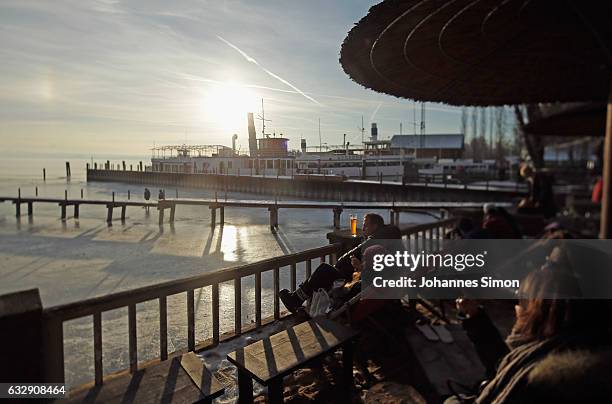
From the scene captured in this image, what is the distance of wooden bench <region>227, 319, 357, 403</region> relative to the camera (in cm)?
270

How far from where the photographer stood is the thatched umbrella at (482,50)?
2.84 metres

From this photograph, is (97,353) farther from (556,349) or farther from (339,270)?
(556,349)

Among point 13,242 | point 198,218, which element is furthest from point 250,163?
point 13,242

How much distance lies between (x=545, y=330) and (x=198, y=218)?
21482 millimetres

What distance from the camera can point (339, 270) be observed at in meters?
4.43

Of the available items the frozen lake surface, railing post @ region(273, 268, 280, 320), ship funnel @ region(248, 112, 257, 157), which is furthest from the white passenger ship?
railing post @ region(273, 268, 280, 320)

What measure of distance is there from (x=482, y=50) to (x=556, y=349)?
327 cm

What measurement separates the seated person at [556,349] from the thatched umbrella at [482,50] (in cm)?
219

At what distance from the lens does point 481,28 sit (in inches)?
126

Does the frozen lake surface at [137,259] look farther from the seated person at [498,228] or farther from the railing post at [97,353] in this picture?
the seated person at [498,228]

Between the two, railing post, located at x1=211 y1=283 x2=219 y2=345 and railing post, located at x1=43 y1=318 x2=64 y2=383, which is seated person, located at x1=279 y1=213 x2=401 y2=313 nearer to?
railing post, located at x1=211 y1=283 x2=219 y2=345

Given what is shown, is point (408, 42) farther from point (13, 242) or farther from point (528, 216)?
point (13, 242)

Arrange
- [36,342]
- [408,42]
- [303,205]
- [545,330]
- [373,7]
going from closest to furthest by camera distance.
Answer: [545,330], [36,342], [373,7], [408,42], [303,205]

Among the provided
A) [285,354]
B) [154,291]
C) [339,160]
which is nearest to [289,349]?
[285,354]
